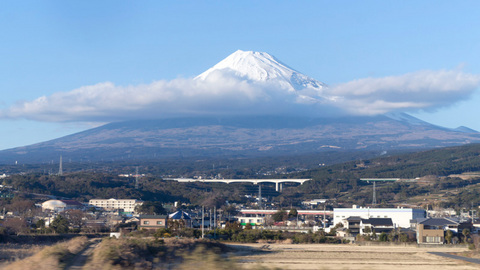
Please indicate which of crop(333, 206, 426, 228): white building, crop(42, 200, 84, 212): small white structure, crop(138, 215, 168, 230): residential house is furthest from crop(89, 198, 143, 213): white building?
crop(138, 215, 168, 230): residential house

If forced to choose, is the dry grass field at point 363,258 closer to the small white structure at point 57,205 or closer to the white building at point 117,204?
the small white structure at point 57,205

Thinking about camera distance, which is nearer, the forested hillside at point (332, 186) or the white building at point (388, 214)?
the white building at point (388, 214)

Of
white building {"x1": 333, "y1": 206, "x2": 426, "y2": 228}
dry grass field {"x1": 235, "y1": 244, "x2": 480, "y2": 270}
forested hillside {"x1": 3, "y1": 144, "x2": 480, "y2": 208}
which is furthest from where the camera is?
forested hillside {"x1": 3, "y1": 144, "x2": 480, "y2": 208}

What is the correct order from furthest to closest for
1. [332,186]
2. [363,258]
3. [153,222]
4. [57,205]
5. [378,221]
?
[332,186] → [57,205] → [378,221] → [153,222] → [363,258]

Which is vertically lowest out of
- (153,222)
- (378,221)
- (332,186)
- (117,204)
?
(378,221)

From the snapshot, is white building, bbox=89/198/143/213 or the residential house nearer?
the residential house

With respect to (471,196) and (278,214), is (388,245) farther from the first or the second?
(471,196)

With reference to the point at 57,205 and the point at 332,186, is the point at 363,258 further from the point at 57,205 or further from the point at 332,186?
the point at 332,186

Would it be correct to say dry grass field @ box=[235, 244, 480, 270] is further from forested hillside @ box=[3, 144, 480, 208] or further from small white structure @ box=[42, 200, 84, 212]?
forested hillside @ box=[3, 144, 480, 208]

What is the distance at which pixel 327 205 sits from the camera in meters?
74.2

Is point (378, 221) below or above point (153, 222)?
below

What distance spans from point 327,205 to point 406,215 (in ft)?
75.9

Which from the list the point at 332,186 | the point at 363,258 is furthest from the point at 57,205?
the point at 332,186

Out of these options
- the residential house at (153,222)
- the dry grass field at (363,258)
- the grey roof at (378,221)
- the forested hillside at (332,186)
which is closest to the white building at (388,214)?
the grey roof at (378,221)
